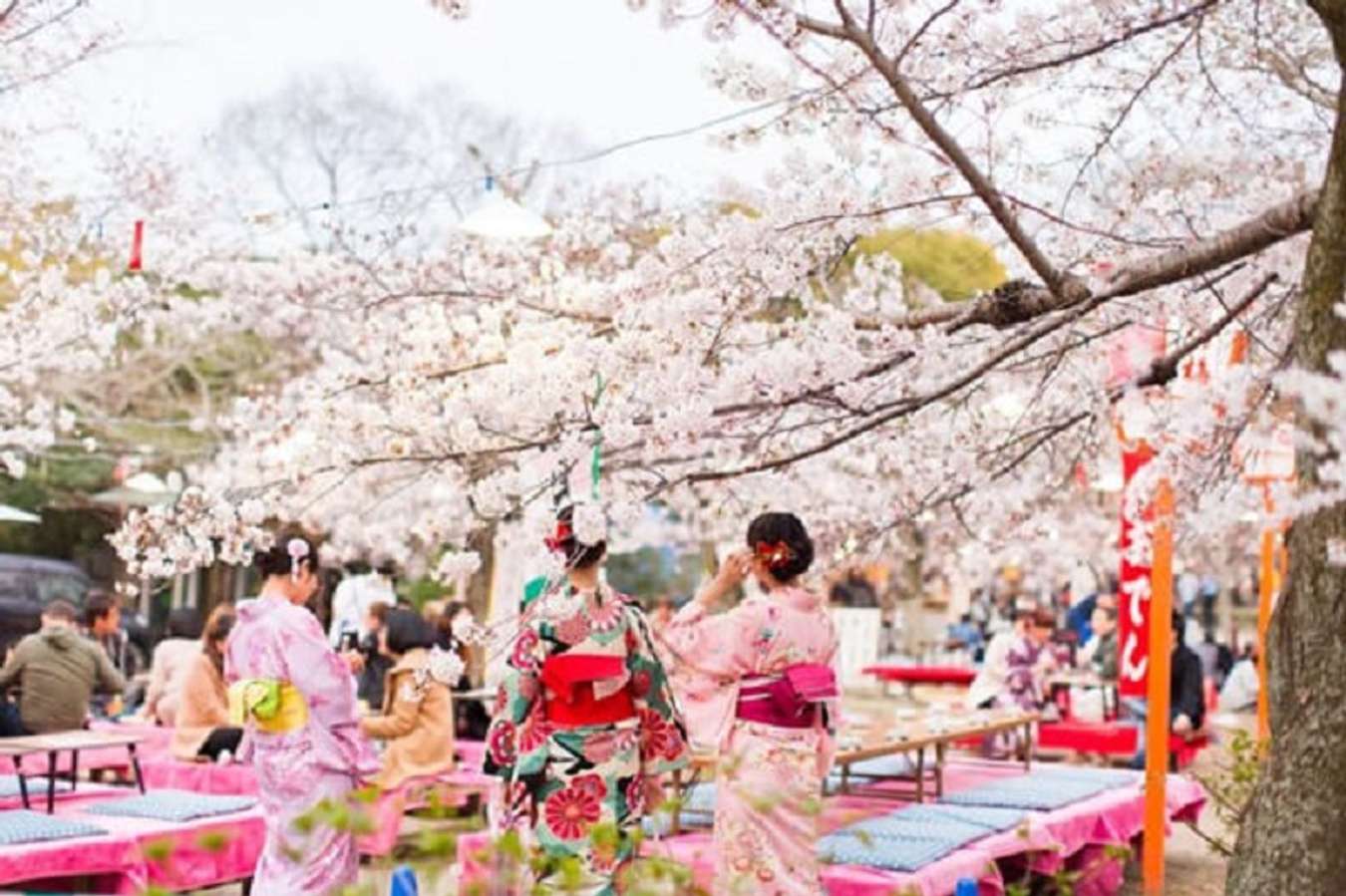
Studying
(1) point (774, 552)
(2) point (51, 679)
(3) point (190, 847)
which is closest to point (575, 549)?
(1) point (774, 552)

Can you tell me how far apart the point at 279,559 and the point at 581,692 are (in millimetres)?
1488

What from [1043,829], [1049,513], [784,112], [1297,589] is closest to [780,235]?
[784,112]

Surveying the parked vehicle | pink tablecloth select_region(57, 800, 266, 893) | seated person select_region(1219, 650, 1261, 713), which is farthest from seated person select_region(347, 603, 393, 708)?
seated person select_region(1219, 650, 1261, 713)

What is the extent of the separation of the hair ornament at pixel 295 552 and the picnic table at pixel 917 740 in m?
2.02

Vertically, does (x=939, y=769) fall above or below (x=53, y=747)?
below

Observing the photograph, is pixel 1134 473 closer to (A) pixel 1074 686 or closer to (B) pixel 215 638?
(B) pixel 215 638

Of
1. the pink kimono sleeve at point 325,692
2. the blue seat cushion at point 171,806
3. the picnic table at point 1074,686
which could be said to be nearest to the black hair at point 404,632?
the blue seat cushion at point 171,806

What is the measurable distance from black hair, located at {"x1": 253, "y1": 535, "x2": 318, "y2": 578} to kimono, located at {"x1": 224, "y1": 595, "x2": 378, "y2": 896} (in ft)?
0.40

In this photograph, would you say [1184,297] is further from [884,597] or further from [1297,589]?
[884,597]

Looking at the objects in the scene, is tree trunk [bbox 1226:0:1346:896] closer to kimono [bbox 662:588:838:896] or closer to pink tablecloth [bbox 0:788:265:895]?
kimono [bbox 662:588:838:896]

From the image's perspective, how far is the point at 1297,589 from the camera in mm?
3836

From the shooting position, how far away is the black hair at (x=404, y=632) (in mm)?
8938

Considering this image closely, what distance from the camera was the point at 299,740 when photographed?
270 inches

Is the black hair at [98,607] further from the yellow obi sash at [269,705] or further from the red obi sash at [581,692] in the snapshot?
the red obi sash at [581,692]
